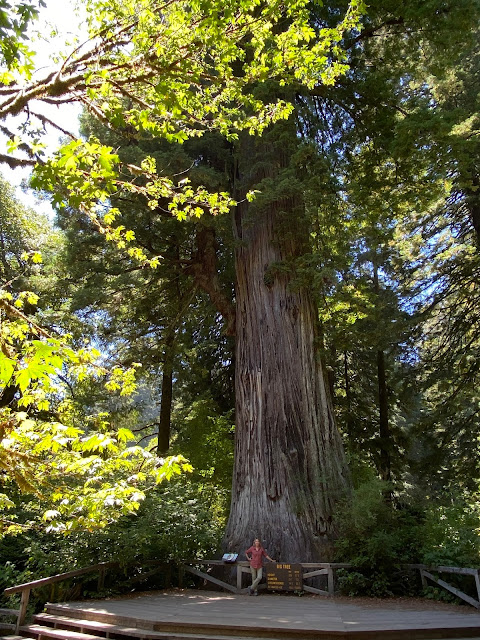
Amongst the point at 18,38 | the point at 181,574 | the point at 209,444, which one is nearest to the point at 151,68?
the point at 18,38

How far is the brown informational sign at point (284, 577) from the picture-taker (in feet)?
24.5

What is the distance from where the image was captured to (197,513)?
9086 millimetres

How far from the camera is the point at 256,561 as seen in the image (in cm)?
745

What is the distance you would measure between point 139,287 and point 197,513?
19.2 ft

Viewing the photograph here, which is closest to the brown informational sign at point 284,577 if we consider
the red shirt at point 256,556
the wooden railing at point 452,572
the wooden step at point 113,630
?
the red shirt at point 256,556

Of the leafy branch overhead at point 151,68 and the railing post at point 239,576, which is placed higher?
the leafy branch overhead at point 151,68

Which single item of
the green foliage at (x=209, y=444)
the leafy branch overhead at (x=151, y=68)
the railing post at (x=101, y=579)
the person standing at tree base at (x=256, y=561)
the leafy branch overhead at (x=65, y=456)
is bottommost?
the railing post at (x=101, y=579)

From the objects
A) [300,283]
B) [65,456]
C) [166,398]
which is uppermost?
[300,283]

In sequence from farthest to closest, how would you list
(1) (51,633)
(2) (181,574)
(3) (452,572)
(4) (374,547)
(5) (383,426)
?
(5) (383,426) < (2) (181,574) < (4) (374,547) < (3) (452,572) < (1) (51,633)

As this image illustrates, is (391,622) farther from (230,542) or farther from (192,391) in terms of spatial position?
(192,391)

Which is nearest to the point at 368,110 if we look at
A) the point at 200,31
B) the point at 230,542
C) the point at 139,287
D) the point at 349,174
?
the point at 349,174

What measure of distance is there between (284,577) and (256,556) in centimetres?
56

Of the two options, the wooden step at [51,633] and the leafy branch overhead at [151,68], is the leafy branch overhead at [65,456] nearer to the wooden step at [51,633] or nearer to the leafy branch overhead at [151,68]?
the leafy branch overhead at [151,68]

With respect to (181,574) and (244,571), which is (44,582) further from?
(244,571)
